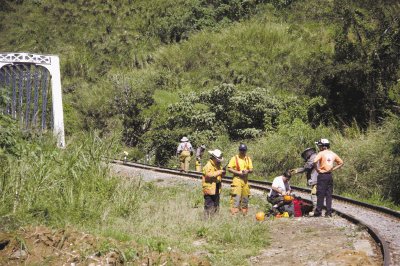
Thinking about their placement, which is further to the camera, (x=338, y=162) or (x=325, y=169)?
(x=338, y=162)

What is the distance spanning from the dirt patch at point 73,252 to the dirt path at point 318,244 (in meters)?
1.42

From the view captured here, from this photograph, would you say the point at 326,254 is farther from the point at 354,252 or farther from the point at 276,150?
the point at 276,150

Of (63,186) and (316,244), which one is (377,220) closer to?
(316,244)

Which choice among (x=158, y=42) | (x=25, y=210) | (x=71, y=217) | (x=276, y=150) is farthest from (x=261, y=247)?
(x=158, y=42)

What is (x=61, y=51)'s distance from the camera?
6744 centimetres

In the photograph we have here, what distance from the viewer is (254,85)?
3844 cm

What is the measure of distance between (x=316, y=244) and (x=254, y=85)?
30117mm

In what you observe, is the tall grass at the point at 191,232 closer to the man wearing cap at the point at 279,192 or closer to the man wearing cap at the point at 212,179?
the man wearing cap at the point at 212,179

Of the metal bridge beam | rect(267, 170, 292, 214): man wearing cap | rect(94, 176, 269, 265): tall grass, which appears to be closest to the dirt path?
rect(94, 176, 269, 265): tall grass

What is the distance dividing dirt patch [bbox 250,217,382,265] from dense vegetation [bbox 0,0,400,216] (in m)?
4.27

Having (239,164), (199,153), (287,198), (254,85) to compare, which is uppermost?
(254,85)

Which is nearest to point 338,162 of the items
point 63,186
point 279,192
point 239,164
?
point 279,192

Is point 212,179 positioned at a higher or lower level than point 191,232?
higher

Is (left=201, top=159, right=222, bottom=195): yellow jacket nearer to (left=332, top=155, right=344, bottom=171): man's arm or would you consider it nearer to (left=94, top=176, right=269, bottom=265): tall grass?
(left=94, top=176, right=269, bottom=265): tall grass
